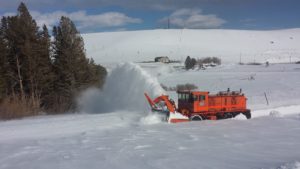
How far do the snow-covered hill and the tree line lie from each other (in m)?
49.8

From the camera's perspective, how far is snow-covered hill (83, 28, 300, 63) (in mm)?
96438

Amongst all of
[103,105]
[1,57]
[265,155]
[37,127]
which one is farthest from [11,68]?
[265,155]

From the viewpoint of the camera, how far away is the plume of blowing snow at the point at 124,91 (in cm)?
2603

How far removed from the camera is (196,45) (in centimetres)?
11638

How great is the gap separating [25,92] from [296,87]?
27.8 m

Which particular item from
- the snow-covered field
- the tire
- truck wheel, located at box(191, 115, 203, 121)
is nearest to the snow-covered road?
the snow-covered field

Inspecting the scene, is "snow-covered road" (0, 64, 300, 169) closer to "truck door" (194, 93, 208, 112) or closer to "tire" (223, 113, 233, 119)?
"tire" (223, 113, 233, 119)

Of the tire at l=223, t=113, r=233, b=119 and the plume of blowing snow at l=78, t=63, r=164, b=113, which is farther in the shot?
the plume of blowing snow at l=78, t=63, r=164, b=113

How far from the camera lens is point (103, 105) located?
29656 mm

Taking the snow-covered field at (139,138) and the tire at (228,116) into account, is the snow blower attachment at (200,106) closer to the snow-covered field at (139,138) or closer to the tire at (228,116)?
the tire at (228,116)

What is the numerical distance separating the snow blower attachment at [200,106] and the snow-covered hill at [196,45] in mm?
64577

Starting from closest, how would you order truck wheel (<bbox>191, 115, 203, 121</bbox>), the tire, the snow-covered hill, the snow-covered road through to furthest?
1. the snow-covered road
2. truck wheel (<bbox>191, 115, 203, 121</bbox>)
3. the tire
4. the snow-covered hill

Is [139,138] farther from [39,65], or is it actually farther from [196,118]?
[39,65]

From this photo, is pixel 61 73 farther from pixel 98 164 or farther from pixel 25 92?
pixel 98 164
